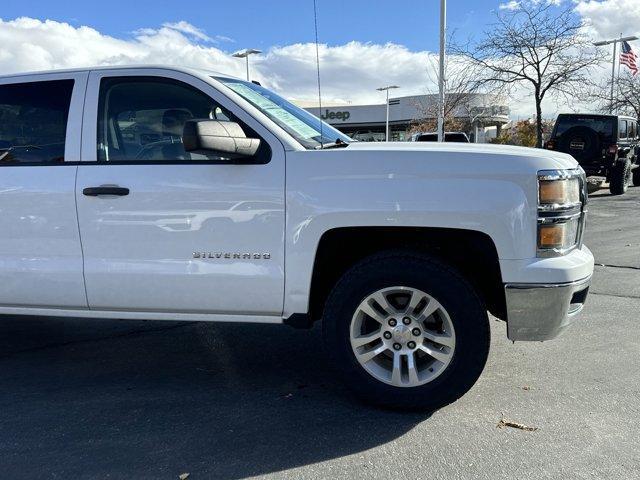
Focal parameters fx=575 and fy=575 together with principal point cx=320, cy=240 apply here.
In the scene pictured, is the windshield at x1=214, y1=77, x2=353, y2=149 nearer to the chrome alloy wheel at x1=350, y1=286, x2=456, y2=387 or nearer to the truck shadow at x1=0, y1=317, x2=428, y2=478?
the chrome alloy wheel at x1=350, y1=286, x2=456, y2=387

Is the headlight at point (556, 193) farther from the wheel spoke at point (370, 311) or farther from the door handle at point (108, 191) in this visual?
the door handle at point (108, 191)

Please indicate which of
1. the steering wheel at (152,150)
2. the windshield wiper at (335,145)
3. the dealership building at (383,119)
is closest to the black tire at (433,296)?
the windshield wiper at (335,145)

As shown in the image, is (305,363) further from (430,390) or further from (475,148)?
(475,148)

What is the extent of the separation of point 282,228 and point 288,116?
0.91m

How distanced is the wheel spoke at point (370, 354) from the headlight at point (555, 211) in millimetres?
1019

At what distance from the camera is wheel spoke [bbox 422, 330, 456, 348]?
10.6ft

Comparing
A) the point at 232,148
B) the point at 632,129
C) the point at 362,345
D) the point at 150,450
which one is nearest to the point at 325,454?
the point at 362,345

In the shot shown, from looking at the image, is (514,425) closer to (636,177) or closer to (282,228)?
(282,228)

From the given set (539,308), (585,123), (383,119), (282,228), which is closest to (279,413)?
(282,228)

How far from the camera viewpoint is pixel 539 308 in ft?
10.2

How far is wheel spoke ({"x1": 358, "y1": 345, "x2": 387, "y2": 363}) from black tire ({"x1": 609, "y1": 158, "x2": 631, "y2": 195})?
14.2 meters

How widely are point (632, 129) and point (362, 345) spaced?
53.8 feet

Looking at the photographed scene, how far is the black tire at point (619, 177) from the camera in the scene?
50.1 feet

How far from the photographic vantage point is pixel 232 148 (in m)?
3.19
